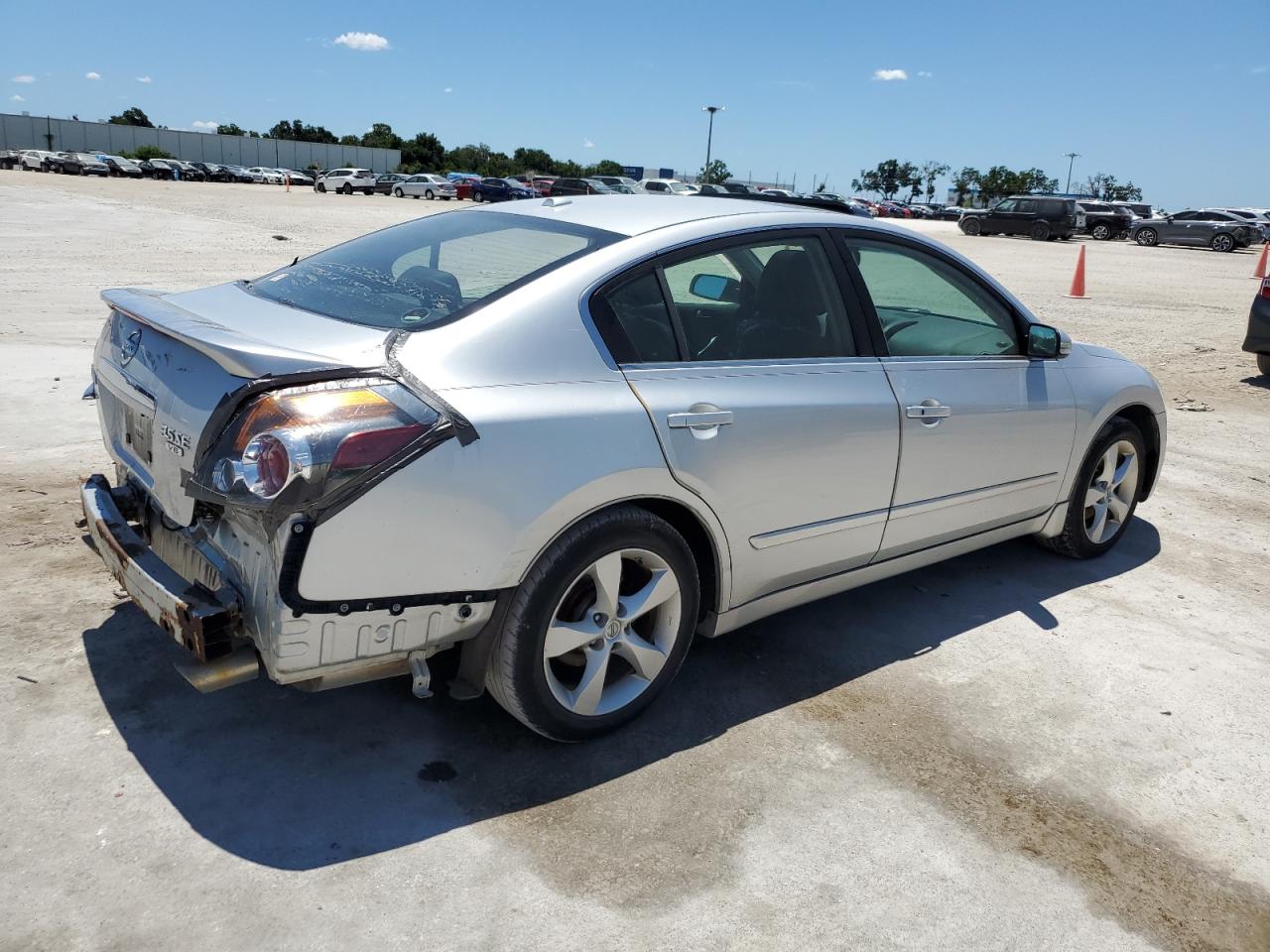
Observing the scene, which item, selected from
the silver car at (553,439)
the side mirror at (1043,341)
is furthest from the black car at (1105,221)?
the silver car at (553,439)

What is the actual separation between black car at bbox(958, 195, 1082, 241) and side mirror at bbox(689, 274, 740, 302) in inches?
1600

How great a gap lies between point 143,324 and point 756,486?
1940mm

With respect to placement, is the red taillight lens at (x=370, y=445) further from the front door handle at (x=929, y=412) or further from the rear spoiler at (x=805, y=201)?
the front door handle at (x=929, y=412)

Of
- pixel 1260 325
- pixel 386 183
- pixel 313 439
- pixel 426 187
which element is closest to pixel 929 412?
pixel 313 439

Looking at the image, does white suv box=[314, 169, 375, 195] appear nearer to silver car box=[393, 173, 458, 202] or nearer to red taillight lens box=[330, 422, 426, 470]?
silver car box=[393, 173, 458, 202]

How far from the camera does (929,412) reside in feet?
12.3

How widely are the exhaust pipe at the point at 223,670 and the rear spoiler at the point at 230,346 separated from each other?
72cm

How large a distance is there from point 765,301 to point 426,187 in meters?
55.8

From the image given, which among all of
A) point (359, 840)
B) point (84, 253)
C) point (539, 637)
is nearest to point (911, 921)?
point (539, 637)

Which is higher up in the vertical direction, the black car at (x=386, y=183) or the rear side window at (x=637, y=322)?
the black car at (x=386, y=183)

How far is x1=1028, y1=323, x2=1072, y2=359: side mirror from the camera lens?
4.27 metres

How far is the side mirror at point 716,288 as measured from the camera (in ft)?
11.6

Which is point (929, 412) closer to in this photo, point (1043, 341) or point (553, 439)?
point (1043, 341)

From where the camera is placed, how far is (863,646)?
3.98 meters
